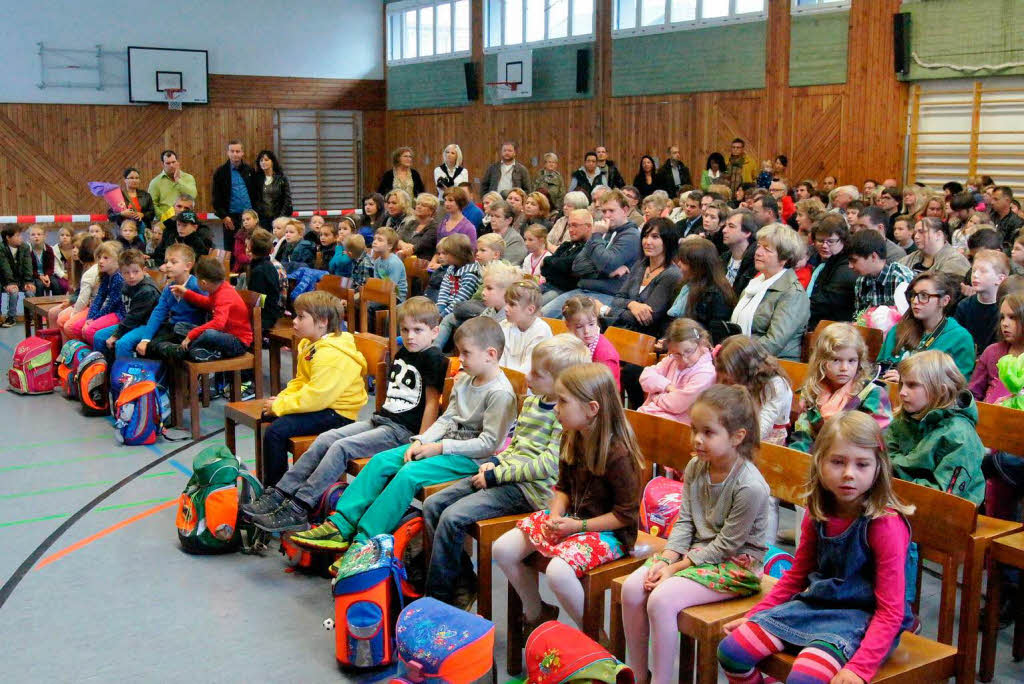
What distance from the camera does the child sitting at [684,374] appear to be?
439 centimetres

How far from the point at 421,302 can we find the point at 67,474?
2.54m

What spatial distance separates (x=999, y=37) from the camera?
10750 millimetres

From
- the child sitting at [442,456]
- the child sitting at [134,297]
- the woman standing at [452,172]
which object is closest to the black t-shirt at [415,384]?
the child sitting at [442,456]

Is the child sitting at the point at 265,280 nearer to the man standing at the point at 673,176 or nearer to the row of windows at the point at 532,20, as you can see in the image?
the man standing at the point at 673,176

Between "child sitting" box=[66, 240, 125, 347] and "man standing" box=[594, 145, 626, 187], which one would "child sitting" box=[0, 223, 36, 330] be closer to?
"child sitting" box=[66, 240, 125, 347]

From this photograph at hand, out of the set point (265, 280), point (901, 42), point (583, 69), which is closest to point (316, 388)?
point (265, 280)

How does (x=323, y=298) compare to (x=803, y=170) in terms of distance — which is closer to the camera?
(x=323, y=298)

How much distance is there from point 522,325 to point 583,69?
1147 centimetres

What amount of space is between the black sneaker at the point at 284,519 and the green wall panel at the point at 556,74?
1246cm

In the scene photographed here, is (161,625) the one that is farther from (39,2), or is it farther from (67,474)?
(39,2)

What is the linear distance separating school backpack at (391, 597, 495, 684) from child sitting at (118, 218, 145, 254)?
7.34 metres

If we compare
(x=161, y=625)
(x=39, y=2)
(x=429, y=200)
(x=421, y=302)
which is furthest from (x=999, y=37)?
(x=39, y=2)

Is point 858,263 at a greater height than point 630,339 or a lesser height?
greater

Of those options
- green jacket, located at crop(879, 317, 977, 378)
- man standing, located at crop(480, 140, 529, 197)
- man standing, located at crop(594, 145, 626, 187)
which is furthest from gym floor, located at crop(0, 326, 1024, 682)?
man standing, located at crop(594, 145, 626, 187)
